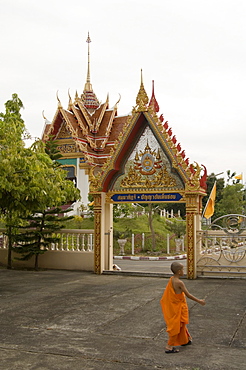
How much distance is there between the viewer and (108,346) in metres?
5.30

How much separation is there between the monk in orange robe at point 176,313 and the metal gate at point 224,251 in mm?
5882

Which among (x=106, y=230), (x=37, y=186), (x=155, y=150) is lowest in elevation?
(x=106, y=230)

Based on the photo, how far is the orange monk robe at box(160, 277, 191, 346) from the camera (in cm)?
505

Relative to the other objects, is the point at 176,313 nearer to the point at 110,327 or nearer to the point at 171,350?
the point at 171,350

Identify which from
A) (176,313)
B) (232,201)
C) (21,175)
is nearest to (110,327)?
(176,313)

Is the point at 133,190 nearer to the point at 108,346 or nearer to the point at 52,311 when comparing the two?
the point at 52,311

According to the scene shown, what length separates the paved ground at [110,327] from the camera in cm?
475

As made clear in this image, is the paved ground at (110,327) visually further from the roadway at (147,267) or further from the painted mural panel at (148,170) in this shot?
the roadway at (147,267)

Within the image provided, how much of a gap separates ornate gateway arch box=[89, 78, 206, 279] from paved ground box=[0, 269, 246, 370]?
1.91 m

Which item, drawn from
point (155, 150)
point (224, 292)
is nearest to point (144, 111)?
point (155, 150)

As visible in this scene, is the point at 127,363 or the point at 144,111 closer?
the point at 127,363

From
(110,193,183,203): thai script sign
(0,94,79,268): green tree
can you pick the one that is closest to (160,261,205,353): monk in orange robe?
(0,94,79,268): green tree

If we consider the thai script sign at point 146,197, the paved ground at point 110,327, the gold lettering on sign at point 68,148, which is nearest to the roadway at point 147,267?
the thai script sign at point 146,197

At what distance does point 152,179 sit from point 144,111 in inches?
70.6
